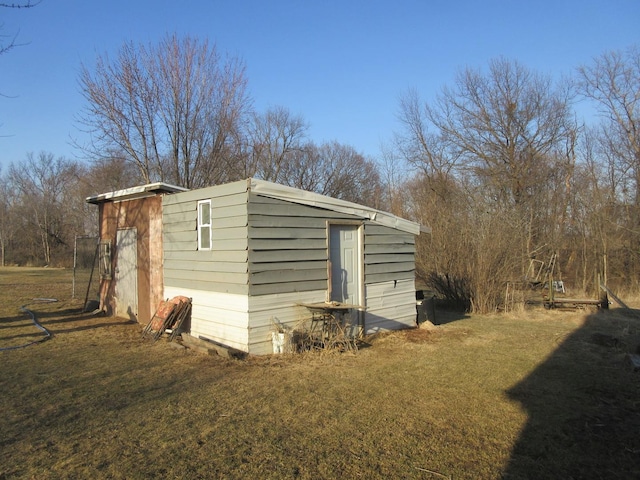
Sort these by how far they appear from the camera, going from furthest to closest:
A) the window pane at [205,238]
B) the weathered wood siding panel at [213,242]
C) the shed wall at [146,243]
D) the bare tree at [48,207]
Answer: the bare tree at [48,207], the shed wall at [146,243], the window pane at [205,238], the weathered wood siding panel at [213,242]

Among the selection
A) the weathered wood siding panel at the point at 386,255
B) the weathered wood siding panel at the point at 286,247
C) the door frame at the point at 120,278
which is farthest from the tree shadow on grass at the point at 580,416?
the door frame at the point at 120,278

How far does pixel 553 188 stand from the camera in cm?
2028

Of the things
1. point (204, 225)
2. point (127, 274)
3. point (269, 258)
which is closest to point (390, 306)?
point (269, 258)

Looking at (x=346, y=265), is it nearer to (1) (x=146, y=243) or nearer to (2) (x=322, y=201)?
(2) (x=322, y=201)

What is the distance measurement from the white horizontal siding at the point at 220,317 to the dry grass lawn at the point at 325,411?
560 millimetres

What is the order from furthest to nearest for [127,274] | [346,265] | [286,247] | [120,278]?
[120,278], [127,274], [346,265], [286,247]

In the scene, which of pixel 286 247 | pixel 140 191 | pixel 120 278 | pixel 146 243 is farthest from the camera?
pixel 120 278

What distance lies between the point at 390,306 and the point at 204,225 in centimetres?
422

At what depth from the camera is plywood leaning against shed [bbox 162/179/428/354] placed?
7.09 metres

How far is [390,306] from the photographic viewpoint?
9422 mm

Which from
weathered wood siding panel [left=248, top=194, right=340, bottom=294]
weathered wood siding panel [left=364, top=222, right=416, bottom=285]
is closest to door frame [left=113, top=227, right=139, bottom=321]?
weathered wood siding panel [left=248, top=194, right=340, bottom=294]

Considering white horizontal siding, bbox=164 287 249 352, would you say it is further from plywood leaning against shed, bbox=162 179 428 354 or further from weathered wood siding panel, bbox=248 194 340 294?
weathered wood siding panel, bbox=248 194 340 294

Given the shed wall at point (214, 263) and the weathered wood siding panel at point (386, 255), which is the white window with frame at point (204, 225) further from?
the weathered wood siding panel at point (386, 255)

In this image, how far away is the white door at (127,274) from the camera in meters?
10.3
